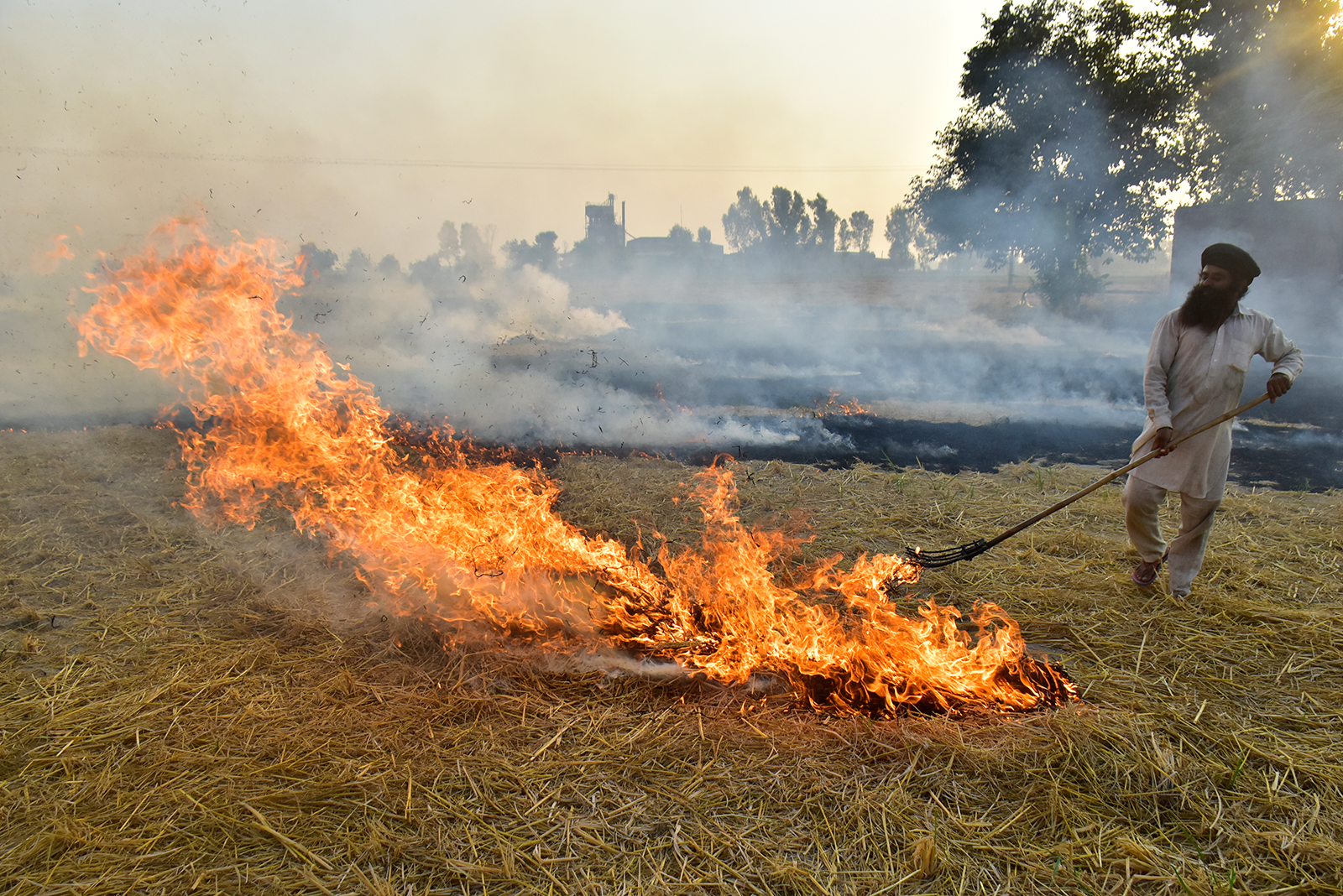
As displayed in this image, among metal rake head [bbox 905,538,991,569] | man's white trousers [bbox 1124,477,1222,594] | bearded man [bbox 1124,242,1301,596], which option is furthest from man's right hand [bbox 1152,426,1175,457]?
metal rake head [bbox 905,538,991,569]

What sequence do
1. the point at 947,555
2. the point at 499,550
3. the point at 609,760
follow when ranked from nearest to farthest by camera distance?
the point at 609,760, the point at 499,550, the point at 947,555

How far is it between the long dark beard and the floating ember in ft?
6.86

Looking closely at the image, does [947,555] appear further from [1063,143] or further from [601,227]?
[601,227]

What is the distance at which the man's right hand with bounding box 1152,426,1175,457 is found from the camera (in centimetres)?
385

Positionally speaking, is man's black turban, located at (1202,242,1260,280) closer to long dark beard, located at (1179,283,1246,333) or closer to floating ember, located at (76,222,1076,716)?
long dark beard, located at (1179,283,1246,333)

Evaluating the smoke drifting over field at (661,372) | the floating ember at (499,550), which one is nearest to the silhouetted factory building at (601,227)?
the smoke drifting over field at (661,372)

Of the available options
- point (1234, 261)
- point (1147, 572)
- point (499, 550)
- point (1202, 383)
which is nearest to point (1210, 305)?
point (1234, 261)

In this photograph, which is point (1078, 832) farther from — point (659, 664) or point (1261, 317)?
point (1261, 317)

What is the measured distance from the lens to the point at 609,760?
2598 millimetres

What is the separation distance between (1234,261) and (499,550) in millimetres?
4402

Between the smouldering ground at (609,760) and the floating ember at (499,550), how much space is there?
0.24 metres

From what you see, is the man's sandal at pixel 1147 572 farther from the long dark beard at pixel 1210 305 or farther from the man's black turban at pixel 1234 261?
the man's black turban at pixel 1234 261

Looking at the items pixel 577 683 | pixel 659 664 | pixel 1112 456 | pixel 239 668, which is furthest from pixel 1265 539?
pixel 239 668

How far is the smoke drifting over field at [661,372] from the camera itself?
367 inches
